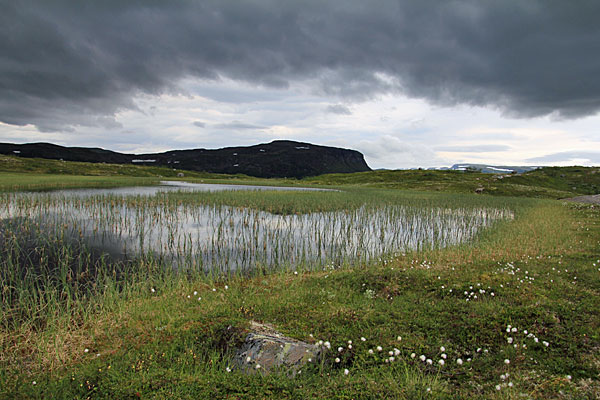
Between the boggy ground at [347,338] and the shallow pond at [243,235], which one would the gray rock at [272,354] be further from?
the shallow pond at [243,235]

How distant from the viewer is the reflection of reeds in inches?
455

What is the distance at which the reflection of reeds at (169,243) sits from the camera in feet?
37.9

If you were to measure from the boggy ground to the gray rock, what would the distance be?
0.75 ft

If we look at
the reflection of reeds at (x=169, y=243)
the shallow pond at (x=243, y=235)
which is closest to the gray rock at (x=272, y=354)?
the reflection of reeds at (x=169, y=243)

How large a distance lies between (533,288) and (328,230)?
13.1 metres

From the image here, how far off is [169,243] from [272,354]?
12962mm

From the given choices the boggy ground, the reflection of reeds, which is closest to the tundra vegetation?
the boggy ground

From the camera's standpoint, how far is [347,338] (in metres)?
7.34

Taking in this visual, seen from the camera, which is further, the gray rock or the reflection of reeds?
the reflection of reeds

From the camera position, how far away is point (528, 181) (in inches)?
3036

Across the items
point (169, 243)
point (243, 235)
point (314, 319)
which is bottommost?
point (169, 243)

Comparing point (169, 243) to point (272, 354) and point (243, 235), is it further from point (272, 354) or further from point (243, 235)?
point (272, 354)

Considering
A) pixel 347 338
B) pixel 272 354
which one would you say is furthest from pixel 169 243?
pixel 347 338

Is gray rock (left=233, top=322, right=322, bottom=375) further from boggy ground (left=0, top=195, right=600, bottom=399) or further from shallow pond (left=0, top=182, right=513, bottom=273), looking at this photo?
shallow pond (left=0, top=182, right=513, bottom=273)
